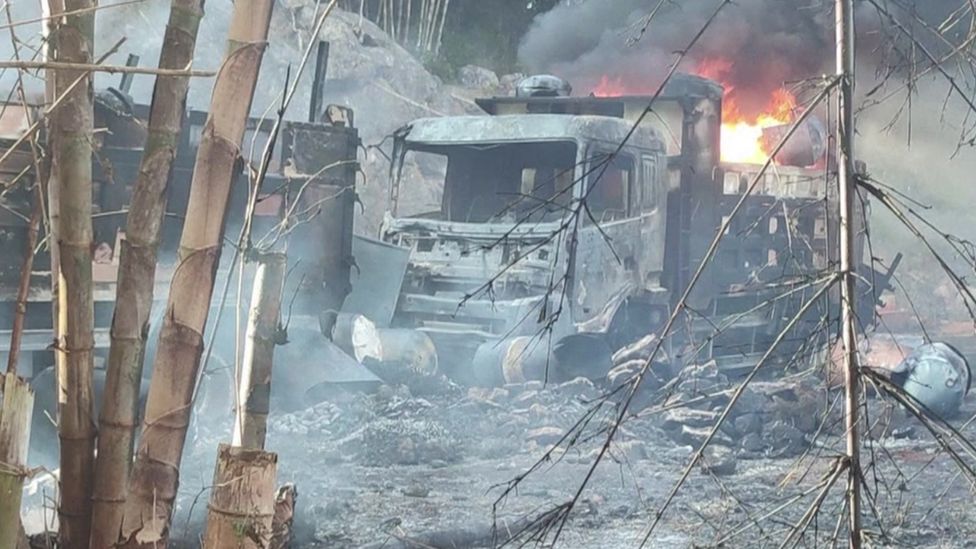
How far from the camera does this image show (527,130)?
901 centimetres

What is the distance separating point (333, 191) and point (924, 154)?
59.0ft

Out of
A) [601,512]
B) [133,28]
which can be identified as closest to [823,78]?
Answer: [601,512]

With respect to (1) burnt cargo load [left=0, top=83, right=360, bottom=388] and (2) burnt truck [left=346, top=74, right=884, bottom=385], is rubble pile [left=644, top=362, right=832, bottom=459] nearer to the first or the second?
(2) burnt truck [left=346, top=74, right=884, bottom=385]

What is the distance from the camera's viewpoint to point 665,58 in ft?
49.8

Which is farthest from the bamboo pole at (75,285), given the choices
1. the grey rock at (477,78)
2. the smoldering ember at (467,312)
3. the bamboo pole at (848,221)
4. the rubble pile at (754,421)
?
the grey rock at (477,78)

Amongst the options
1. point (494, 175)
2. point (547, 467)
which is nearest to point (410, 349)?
point (494, 175)

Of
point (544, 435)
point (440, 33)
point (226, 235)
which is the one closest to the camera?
point (226, 235)

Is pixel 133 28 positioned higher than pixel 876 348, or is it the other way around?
pixel 133 28

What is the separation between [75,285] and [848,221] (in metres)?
1.79

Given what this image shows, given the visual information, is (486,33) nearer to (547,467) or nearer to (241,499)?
(547,467)

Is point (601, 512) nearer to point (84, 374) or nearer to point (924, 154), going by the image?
point (84, 374)

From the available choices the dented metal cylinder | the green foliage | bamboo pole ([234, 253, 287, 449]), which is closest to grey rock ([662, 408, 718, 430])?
the dented metal cylinder

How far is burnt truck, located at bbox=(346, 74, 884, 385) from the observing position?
29.4 ft

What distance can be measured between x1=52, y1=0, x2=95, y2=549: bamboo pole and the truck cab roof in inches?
265
